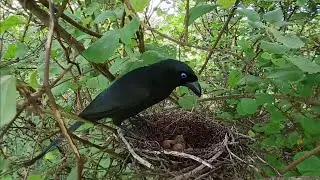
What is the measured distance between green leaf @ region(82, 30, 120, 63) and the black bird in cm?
42

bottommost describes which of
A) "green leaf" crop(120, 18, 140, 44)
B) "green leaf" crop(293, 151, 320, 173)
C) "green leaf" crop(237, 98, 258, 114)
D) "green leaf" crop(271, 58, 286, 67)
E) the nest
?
"green leaf" crop(293, 151, 320, 173)

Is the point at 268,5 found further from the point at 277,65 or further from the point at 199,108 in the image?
the point at 277,65

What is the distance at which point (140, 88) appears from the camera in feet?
6.18

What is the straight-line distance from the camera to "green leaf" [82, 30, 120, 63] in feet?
4.59

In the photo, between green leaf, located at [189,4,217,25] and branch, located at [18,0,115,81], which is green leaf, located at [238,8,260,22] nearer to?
green leaf, located at [189,4,217,25]

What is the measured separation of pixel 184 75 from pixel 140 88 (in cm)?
18

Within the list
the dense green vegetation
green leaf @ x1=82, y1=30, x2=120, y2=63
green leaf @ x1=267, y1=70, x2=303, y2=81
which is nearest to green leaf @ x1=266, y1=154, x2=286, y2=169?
the dense green vegetation

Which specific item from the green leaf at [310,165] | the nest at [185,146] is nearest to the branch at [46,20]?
the nest at [185,146]

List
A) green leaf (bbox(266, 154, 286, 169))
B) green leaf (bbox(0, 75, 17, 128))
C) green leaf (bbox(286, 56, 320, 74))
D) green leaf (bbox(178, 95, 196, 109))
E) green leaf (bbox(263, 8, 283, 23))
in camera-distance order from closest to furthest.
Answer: green leaf (bbox(0, 75, 17, 128))
green leaf (bbox(286, 56, 320, 74))
green leaf (bbox(263, 8, 283, 23))
green leaf (bbox(178, 95, 196, 109))
green leaf (bbox(266, 154, 286, 169))

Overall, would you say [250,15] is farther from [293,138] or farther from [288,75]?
[293,138]

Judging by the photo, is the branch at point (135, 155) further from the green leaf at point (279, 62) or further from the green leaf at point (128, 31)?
the green leaf at point (279, 62)

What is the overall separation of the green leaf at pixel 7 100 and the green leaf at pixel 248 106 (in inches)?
48.8

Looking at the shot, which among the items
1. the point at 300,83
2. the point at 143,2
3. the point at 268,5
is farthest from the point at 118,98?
the point at 268,5

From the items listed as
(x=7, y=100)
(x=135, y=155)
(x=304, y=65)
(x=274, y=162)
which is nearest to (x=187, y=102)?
(x=135, y=155)
